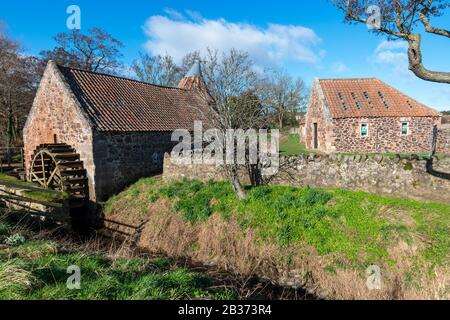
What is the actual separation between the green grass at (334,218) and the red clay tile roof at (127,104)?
4301mm

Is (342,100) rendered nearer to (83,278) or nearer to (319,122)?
(319,122)

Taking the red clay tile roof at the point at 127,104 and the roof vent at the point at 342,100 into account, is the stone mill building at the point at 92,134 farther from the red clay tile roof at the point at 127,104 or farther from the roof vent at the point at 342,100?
the roof vent at the point at 342,100

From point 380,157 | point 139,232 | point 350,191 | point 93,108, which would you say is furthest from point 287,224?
point 93,108

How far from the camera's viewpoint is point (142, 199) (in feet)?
41.7

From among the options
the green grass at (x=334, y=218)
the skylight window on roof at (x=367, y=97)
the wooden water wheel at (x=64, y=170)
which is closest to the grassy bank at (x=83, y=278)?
the green grass at (x=334, y=218)

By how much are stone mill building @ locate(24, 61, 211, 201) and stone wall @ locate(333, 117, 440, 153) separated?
977cm

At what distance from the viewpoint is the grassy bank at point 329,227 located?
7289 millimetres

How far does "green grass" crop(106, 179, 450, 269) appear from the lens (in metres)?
7.83

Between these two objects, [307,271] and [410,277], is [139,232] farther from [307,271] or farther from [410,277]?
[410,277]

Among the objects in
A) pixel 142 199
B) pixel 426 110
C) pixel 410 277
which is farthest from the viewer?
pixel 426 110

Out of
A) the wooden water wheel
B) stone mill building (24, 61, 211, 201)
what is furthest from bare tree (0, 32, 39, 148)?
the wooden water wheel

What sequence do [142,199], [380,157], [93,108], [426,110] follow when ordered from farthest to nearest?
[426,110], [93,108], [142,199], [380,157]

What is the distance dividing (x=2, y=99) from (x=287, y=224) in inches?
1013

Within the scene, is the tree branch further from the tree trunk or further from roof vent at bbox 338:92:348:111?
roof vent at bbox 338:92:348:111
